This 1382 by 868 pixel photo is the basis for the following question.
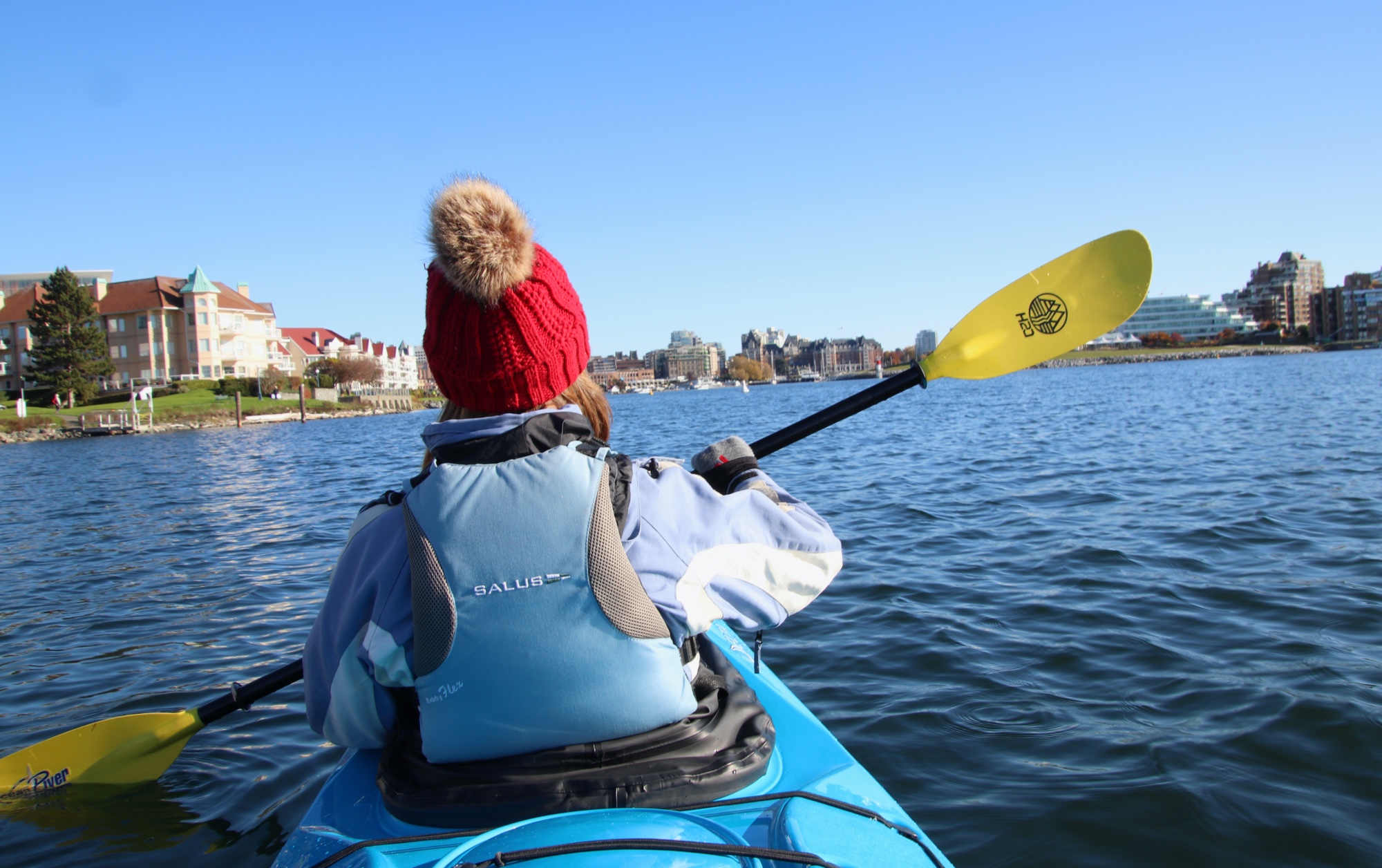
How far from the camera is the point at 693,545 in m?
1.63

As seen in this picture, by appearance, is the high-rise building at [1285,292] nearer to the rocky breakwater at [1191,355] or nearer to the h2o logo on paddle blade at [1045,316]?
the rocky breakwater at [1191,355]

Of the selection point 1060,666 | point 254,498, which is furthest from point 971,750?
point 254,498

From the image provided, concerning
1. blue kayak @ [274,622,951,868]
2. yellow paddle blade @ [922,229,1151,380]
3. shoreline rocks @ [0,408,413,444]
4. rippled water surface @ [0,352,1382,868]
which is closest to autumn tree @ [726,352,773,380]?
shoreline rocks @ [0,408,413,444]

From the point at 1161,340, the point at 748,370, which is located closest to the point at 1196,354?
the point at 1161,340

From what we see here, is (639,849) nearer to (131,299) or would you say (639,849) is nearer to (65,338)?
(65,338)

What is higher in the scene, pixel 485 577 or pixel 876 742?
pixel 485 577

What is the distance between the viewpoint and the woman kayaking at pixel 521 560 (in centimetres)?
147

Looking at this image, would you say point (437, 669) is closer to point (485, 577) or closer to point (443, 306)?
point (485, 577)

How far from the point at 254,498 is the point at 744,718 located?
14.4m

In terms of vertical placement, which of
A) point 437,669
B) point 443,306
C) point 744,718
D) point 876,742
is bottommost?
point 876,742

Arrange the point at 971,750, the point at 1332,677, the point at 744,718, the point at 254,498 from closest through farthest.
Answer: the point at 744,718, the point at 971,750, the point at 1332,677, the point at 254,498

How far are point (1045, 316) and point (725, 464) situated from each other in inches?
89.7

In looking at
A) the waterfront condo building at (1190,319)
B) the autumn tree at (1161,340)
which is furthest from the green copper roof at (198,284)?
the waterfront condo building at (1190,319)

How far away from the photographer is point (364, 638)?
1560 millimetres
